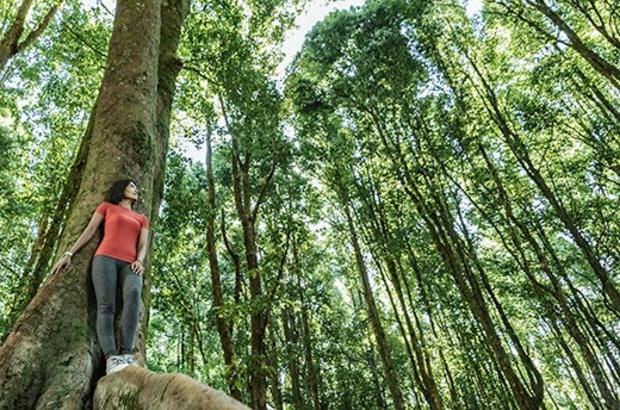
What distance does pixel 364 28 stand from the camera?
10164mm

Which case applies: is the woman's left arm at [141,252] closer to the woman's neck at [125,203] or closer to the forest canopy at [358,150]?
the woman's neck at [125,203]

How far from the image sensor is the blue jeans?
219cm

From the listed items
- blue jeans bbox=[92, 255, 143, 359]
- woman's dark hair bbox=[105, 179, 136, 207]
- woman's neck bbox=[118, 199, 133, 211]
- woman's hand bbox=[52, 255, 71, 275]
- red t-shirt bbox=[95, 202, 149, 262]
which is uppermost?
woman's dark hair bbox=[105, 179, 136, 207]

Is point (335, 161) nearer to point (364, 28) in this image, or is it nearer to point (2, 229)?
point (364, 28)

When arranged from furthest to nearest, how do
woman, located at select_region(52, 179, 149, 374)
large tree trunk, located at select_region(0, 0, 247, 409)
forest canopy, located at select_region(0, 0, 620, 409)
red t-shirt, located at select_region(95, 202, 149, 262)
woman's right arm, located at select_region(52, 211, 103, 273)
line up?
forest canopy, located at select_region(0, 0, 620, 409)
red t-shirt, located at select_region(95, 202, 149, 262)
woman's right arm, located at select_region(52, 211, 103, 273)
woman, located at select_region(52, 179, 149, 374)
large tree trunk, located at select_region(0, 0, 247, 409)

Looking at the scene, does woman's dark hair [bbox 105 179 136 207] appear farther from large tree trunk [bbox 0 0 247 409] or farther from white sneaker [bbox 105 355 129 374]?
white sneaker [bbox 105 355 129 374]

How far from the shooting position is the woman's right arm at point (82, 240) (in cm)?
232

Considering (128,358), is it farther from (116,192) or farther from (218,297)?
(218,297)

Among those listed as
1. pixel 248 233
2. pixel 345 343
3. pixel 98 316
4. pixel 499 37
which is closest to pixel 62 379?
pixel 98 316

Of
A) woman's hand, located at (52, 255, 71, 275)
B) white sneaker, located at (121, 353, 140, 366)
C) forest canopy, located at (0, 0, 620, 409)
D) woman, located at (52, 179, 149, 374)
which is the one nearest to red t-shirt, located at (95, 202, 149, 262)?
woman, located at (52, 179, 149, 374)

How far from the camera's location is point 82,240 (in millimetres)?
2459

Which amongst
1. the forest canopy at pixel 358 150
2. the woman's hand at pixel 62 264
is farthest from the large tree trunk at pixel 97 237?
the forest canopy at pixel 358 150

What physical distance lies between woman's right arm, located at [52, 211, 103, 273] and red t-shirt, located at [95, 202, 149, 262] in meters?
0.04

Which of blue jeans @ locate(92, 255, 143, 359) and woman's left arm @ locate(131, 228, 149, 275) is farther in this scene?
woman's left arm @ locate(131, 228, 149, 275)
